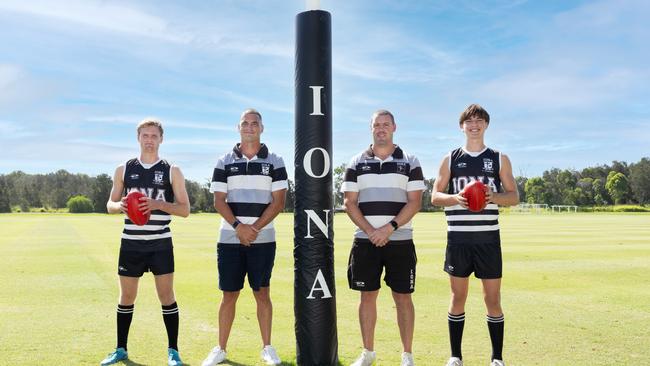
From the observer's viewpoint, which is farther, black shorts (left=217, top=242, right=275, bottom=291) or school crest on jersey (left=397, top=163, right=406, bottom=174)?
black shorts (left=217, top=242, right=275, bottom=291)

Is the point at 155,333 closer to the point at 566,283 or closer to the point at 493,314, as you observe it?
the point at 493,314

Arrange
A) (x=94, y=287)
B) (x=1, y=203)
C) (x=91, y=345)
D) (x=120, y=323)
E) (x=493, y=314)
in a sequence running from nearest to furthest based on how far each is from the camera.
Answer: (x=493, y=314) → (x=120, y=323) → (x=91, y=345) → (x=94, y=287) → (x=1, y=203)

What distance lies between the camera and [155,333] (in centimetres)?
679

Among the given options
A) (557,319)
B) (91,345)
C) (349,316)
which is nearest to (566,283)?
(557,319)

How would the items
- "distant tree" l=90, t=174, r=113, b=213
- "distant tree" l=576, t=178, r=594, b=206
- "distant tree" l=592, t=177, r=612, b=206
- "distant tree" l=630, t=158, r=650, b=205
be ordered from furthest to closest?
"distant tree" l=630, t=158, r=650, b=205, "distant tree" l=576, t=178, r=594, b=206, "distant tree" l=592, t=177, r=612, b=206, "distant tree" l=90, t=174, r=113, b=213

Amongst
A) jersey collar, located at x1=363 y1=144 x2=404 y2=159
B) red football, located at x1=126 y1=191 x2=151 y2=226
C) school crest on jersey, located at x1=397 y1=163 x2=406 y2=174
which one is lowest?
red football, located at x1=126 y1=191 x2=151 y2=226

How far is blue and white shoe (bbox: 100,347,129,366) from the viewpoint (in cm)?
545

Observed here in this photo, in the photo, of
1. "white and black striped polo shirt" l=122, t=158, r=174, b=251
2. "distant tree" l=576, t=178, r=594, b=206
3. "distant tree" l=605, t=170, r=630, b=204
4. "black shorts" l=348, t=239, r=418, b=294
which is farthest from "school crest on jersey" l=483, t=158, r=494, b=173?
"distant tree" l=605, t=170, r=630, b=204

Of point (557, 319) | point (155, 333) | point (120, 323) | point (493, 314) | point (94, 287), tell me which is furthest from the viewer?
point (94, 287)

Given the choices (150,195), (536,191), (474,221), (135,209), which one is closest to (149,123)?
(150,195)

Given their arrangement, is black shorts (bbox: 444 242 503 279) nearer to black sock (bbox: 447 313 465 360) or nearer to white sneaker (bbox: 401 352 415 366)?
black sock (bbox: 447 313 465 360)

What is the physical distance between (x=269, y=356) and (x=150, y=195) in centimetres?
205

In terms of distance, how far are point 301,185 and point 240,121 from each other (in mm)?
971

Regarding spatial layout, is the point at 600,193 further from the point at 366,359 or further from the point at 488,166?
the point at 366,359
